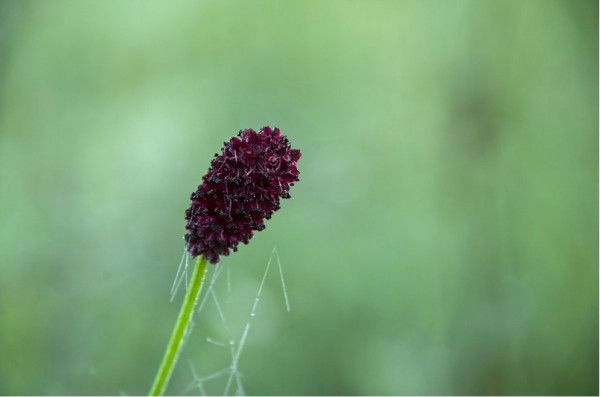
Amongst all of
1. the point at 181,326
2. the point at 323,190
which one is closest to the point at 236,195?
the point at 181,326

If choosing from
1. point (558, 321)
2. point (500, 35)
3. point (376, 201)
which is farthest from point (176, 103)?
point (558, 321)

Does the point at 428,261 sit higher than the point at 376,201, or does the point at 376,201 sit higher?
the point at 376,201

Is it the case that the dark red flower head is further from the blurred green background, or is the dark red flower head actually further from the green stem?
the blurred green background

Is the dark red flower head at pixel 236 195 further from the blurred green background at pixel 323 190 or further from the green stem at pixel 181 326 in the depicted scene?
the blurred green background at pixel 323 190

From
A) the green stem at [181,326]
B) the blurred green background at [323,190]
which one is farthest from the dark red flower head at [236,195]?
the blurred green background at [323,190]

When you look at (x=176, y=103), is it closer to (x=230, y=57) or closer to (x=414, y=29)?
(x=230, y=57)

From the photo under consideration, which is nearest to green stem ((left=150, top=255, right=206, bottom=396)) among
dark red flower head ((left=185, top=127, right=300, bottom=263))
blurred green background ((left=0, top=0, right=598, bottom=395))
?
dark red flower head ((left=185, top=127, right=300, bottom=263))
